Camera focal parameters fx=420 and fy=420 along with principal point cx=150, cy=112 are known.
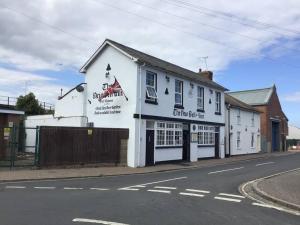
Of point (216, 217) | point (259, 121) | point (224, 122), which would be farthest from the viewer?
point (259, 121)

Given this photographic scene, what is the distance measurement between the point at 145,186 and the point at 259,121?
35.8 metres

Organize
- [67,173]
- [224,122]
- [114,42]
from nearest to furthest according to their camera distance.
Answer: [67,173] < [114,42] < [224,122]

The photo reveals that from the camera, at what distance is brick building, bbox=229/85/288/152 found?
5221 cm

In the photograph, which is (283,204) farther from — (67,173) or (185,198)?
(67,173)

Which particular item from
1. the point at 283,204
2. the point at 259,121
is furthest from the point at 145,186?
the point at 259,121

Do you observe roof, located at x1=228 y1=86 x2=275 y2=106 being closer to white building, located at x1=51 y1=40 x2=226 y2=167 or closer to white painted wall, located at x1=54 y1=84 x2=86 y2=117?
white building, located at x1=51 y1=40 x2=226 y2=167

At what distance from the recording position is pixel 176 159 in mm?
29266

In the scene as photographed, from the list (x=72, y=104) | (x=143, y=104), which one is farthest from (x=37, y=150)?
(x=72, y=104)

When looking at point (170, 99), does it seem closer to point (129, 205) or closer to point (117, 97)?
point (117, 97)

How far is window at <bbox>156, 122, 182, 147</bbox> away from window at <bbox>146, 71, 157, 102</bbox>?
187cm

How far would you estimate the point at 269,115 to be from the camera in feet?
176

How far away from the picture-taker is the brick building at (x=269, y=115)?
52213mm

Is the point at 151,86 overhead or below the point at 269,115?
below

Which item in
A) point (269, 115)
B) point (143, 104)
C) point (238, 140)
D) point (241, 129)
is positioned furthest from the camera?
point (269, 115)
